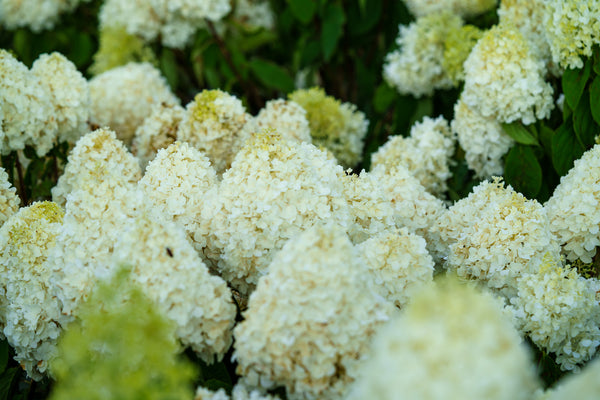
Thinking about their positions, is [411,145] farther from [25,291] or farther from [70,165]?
[25,291]

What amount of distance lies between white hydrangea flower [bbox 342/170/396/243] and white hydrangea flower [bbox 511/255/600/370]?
36 cm

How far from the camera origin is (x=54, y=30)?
3.56 metres

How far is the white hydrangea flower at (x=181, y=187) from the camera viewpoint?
1.62 m

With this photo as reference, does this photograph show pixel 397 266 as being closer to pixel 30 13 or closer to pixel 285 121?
pixel 285 121

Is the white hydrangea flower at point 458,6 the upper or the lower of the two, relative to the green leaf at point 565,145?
upper

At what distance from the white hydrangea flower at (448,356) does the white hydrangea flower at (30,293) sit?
3.06 feet

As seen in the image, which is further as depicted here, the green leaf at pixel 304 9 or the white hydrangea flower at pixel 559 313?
the green leaf at pixel 304 9

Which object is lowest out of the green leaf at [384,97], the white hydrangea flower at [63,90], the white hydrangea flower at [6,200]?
the green leaf at [384,97]

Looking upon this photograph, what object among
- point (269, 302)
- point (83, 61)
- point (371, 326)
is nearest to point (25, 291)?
point (269, 302)

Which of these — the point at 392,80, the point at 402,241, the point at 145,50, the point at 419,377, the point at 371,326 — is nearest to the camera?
the point at 419,377

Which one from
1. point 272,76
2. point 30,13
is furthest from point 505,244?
point 30,13

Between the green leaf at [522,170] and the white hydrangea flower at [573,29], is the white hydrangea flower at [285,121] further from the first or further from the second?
the white hydrangea flower at [573,29]

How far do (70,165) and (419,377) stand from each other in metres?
1.36

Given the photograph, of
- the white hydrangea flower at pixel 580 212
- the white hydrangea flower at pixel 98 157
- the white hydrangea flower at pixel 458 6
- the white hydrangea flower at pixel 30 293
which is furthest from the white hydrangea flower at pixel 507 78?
the white hydrangea flower at pixel 30 293
